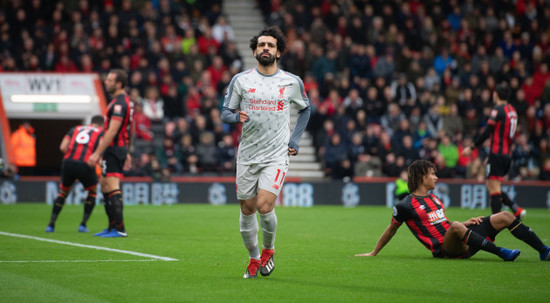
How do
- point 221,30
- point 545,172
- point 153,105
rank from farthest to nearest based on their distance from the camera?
1. point 221,30
2. point 153,105
3. point 545,172

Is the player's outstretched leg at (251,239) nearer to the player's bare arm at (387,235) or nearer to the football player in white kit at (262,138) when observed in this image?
the football player in white kit at (262,138)

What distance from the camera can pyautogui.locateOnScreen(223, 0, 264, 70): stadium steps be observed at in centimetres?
2948

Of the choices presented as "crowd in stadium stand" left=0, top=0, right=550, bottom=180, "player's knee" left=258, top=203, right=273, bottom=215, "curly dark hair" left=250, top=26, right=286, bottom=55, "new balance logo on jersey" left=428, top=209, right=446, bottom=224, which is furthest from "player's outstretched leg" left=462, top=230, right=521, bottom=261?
"crowd in stadium stand" left=0, top=0, right=550, bottom=180

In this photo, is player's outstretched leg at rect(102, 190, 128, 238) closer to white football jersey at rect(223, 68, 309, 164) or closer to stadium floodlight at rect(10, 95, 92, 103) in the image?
white football jersey at rect(223, 68, 309, 164)

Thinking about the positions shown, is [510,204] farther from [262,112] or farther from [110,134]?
→ [262,112]

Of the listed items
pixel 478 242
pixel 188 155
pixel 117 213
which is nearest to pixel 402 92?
pixel 188 155

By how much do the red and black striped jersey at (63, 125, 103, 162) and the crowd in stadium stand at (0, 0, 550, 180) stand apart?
343 inches

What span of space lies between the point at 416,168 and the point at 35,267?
4320 millimetres

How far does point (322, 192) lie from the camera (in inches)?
932

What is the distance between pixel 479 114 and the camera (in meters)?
26.0

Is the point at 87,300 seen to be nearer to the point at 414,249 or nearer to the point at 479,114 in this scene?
the point at 414,249

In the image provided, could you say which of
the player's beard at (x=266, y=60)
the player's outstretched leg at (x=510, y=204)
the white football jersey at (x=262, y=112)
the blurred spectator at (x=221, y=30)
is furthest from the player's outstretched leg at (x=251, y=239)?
the blurred spectator at (x=221, y=30)

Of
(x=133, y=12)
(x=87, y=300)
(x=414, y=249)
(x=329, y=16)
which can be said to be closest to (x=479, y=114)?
(x=329, y=16)

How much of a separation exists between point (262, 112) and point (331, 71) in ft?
62.3
